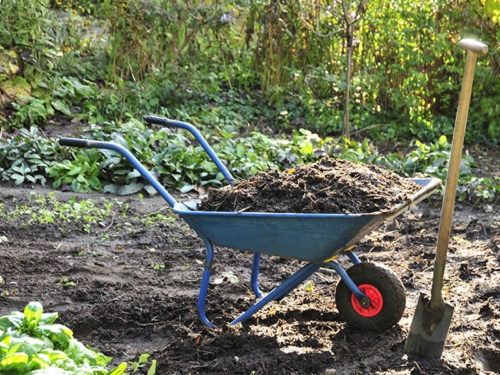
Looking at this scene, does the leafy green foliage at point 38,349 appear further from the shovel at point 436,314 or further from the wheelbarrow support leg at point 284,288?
the shovel at point 436,314

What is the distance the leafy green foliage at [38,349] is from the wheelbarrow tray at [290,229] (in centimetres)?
87

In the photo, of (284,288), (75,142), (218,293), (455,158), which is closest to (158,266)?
(218,293)

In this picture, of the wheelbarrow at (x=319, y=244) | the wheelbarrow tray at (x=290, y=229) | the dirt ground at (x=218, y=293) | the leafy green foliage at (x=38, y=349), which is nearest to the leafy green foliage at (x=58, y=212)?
the dirt ground at (x=218, y=293)

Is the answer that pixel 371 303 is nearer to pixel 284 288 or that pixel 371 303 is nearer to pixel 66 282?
pixel 284 288

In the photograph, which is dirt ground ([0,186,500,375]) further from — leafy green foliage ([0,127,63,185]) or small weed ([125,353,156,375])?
leafy green foliage ([0,127,63,185])

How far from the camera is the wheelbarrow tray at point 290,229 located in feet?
8.21

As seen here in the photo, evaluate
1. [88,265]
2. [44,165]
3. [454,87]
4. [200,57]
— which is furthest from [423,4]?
[88,265]

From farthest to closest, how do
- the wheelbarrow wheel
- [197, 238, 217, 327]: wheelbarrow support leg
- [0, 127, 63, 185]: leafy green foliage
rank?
→ [0, 127, 63, 185]: leafy green foliage → [197, 238, 217, 327]: wheelbarrow support leg → the wheelbarrow wheel

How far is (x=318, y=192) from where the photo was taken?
282 cm

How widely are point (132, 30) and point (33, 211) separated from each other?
3.07 m

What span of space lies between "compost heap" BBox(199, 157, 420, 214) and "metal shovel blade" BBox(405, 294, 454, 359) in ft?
1.62

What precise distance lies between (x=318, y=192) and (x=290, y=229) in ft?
1.00

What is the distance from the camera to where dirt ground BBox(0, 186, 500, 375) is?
264 centimetres

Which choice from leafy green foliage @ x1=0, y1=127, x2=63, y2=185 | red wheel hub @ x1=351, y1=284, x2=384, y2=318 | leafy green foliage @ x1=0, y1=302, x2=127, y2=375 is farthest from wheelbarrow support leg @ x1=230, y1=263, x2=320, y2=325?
leafy green foliage @ x1=0, y1=127, x2=63, y2=185
